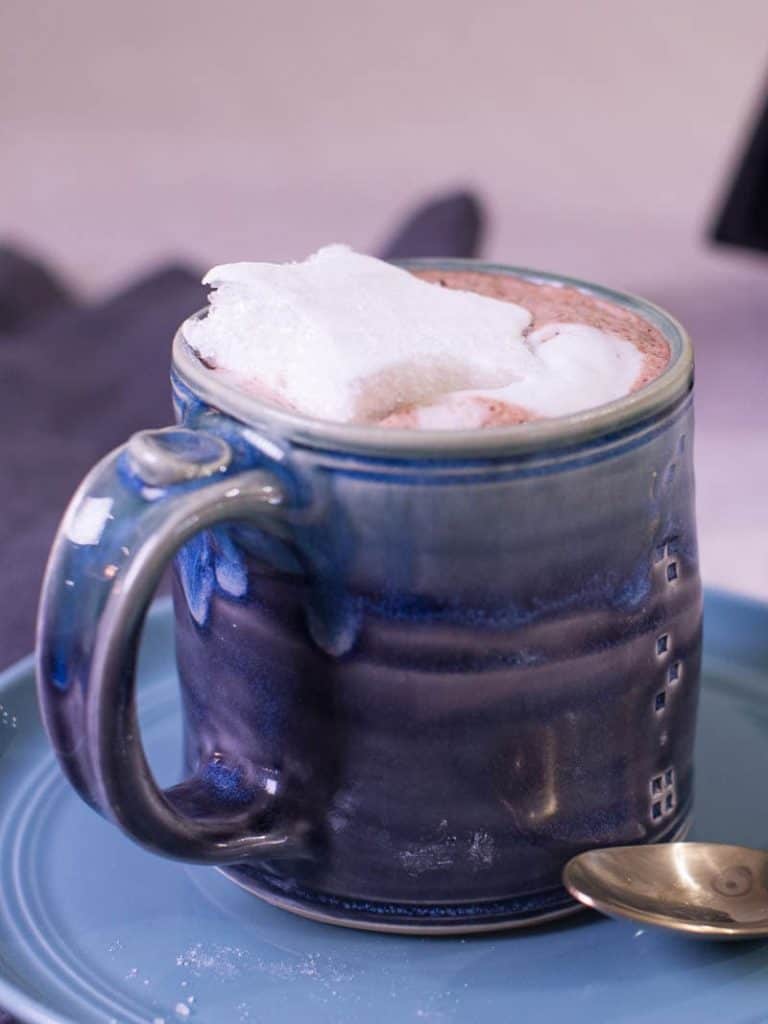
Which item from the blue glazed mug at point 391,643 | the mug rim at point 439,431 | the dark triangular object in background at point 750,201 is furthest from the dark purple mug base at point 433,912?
the dark triangular object in background at point 750,201

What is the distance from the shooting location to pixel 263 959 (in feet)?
1.39

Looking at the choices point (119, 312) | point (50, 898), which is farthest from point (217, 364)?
point (119, 312)

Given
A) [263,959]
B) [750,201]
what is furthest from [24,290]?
[263,959]

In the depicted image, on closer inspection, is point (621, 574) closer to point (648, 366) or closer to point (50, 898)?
point (648, 366)

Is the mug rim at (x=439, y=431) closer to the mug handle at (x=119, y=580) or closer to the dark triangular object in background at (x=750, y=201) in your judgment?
the mug handle at (x=119, y=580)

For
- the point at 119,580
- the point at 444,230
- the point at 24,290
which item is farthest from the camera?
the point at 24,290

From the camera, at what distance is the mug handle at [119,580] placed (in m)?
0.37

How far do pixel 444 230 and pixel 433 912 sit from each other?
68 cm

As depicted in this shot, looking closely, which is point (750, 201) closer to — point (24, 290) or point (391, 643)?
point (24, 290)

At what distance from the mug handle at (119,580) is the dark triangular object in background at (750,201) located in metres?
1.00

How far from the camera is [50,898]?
45 cm

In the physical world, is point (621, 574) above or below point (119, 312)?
above

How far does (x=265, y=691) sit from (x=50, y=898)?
0.10 metres

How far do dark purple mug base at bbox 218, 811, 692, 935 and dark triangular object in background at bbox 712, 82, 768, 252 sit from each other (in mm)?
971
